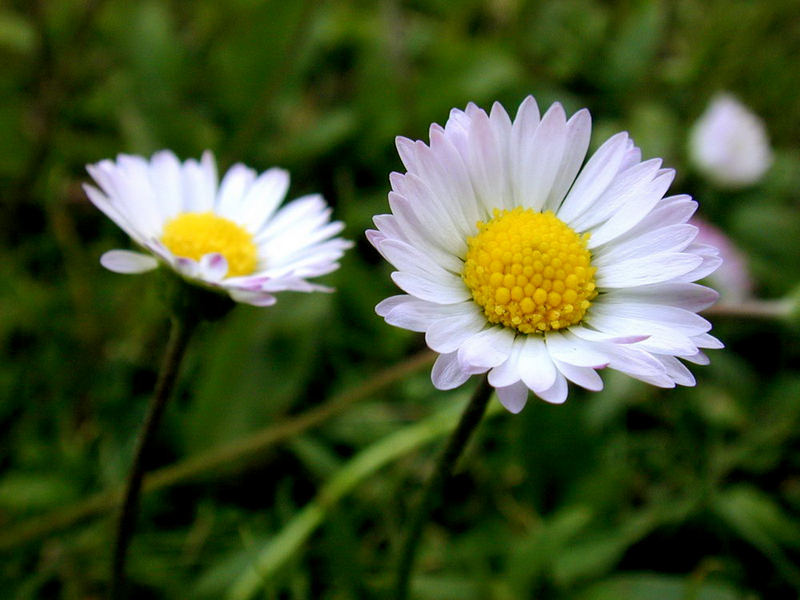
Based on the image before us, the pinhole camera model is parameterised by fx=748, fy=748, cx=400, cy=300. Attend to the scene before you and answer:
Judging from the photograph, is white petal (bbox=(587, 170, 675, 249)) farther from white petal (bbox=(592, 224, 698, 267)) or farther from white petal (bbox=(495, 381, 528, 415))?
white petal (bbox=(495, 381, 528, 415))

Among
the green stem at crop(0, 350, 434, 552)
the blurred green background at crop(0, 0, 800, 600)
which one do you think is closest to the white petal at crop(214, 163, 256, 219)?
the blurred green background at crop(0, 0, 800, 600)

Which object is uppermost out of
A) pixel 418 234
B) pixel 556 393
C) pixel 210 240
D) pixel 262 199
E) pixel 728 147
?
pixel 728 147

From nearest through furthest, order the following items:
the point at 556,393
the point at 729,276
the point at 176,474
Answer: the point at 556,393
the point at 176,474
the point at 729,276

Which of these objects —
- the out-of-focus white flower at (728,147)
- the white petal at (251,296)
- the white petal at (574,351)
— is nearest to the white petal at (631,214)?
the white petal at (574,351)

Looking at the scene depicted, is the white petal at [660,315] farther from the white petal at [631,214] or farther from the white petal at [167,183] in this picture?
the white petal at [167,183]

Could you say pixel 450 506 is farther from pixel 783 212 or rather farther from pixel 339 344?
pixel 783 212

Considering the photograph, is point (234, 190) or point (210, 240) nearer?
point (210, 240)

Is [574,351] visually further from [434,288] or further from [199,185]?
[199,185]

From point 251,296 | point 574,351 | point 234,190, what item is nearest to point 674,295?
point 574,351
